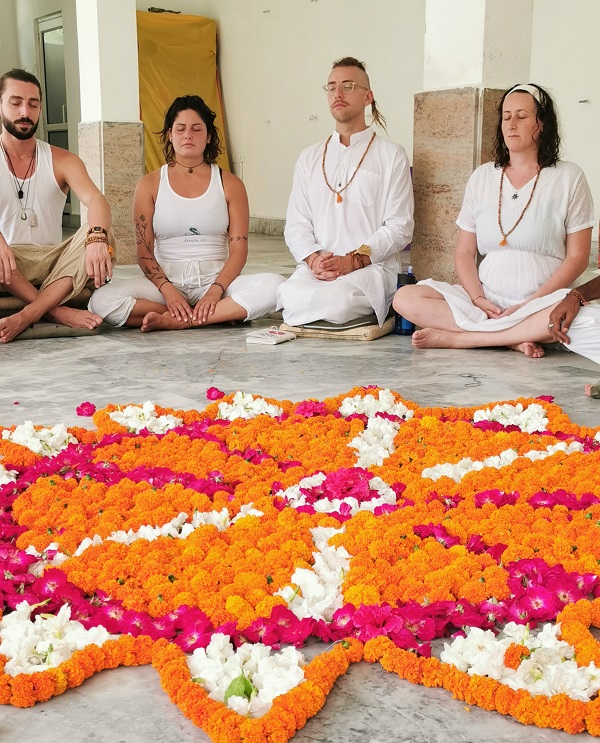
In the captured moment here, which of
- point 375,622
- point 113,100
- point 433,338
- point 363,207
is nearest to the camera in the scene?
point 375,622

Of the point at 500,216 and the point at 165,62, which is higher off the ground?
the point at 165,62

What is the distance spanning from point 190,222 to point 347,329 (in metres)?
1.07

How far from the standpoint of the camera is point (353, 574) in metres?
1.76

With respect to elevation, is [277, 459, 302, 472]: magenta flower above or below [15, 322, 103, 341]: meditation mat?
above

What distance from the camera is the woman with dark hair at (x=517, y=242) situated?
4270mm

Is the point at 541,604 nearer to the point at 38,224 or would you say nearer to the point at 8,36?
the point at 38,224

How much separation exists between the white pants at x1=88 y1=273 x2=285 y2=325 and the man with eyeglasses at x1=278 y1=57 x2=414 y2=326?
126mm

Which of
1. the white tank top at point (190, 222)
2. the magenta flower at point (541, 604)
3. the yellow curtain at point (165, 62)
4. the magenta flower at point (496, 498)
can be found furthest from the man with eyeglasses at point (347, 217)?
the yellow curtain at point (165, 62)

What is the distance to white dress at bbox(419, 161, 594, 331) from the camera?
4312 mm

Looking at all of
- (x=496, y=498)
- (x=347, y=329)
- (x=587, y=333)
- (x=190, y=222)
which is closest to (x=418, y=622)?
(x=496, y=498)

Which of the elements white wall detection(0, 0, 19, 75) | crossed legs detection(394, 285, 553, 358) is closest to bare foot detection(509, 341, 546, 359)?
crossed legs detection(394, 285, 553, 358)

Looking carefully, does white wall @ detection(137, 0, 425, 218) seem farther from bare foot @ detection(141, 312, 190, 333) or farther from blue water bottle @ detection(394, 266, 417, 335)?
bare foot @ detection(141, 312, 190, 333)

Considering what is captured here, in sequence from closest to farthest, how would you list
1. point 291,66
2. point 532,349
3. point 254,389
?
1. point 254,389
2. point 532,349
3. point 291,66

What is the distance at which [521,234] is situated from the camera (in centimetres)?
439
